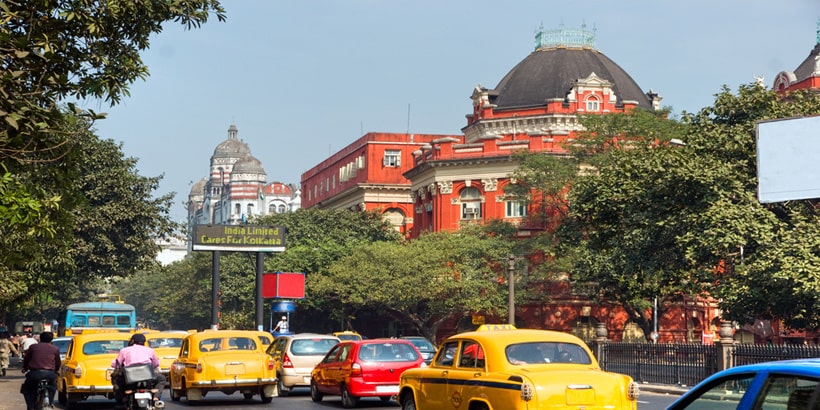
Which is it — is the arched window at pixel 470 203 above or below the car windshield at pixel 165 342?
above

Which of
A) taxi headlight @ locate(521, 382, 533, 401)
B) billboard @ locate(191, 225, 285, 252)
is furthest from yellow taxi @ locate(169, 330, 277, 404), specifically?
billboard @ locate(191, 225, 285, 252)

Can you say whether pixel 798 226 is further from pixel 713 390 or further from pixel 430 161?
pixel 430 161

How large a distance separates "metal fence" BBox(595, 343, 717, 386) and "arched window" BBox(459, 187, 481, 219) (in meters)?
39.4

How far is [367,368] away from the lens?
891 inches

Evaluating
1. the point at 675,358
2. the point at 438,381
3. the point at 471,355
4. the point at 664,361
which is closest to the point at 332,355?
the point at 438,381

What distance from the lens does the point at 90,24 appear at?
52.0 feet

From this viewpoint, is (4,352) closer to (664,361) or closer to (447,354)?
A: (664,361)

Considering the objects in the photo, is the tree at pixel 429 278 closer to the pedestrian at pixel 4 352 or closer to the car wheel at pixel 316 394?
the pedestrian at pixel 4 352

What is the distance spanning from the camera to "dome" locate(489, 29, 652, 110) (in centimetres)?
7993

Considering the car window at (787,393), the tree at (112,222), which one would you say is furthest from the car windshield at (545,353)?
the tree at (112,222)

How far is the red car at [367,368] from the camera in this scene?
888 inches

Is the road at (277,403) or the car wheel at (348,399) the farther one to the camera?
the road at (277,403)

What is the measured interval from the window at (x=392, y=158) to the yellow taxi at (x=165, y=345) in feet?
211

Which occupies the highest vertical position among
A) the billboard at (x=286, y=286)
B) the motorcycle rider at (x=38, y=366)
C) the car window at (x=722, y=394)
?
the billboard at (x=286, y=286)
